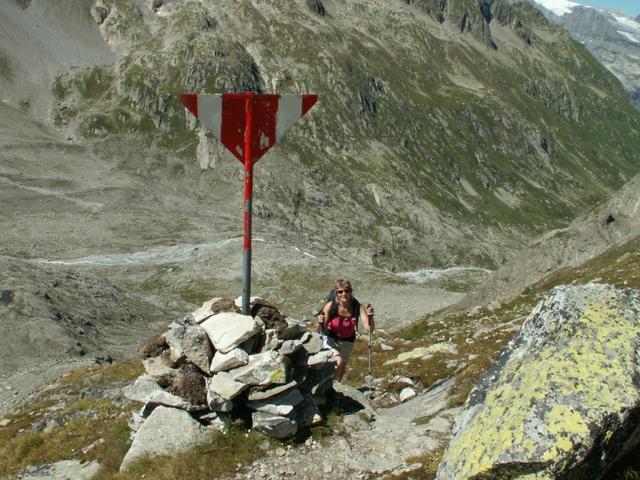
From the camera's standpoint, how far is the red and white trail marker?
1180 cm

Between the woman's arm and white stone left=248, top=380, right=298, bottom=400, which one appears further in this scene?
the woman's arm

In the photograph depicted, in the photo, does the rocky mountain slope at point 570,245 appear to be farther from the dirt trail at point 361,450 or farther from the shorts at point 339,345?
the dirt trail at point 361,450

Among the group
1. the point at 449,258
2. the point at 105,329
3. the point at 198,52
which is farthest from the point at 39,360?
the point at 198,52

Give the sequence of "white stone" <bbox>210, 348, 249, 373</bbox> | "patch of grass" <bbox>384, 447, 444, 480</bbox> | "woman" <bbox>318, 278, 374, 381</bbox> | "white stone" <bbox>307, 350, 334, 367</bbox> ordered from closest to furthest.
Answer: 1. "patch of grass" <bbox>384, 447, 444, 480</bbox>
2. "white stone" <bbox>210, 348, 249, 373</bbox>
3. "white stone" <bbox>307, 350, 334, 367</bbox>
4. "woman" <bbox>318, 278, 374, 381</bbox>

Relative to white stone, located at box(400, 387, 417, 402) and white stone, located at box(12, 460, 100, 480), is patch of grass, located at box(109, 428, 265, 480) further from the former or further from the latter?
white stone, located at box(400, 387, 417, 402)

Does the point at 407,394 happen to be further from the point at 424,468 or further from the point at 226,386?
the point at 226,386

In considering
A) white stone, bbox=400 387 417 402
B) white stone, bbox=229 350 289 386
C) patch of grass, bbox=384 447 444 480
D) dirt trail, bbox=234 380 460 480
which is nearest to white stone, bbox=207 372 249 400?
white stone, bbox=229 350 289 386

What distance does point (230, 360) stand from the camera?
12.7 meters

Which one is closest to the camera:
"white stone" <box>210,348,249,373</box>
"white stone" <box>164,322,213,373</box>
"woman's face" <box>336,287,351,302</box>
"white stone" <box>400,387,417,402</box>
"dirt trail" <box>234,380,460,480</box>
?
"dirt trail" <box>234,380,460,480</box>

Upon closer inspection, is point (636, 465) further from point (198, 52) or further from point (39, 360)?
point (198, 52)

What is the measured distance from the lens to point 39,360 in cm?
3916

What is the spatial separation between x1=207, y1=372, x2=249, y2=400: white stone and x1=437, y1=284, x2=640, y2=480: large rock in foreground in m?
4.97

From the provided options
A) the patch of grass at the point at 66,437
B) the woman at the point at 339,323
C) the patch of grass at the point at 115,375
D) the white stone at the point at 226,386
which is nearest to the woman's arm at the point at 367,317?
the woman at the point at 339,323

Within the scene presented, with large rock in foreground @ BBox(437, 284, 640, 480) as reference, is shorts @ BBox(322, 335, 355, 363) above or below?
below
